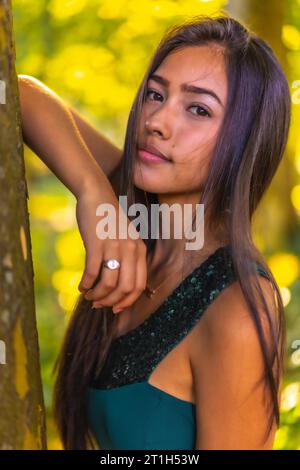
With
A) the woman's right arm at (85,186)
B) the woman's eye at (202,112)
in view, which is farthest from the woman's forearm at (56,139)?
the woman's eye at (202,112)

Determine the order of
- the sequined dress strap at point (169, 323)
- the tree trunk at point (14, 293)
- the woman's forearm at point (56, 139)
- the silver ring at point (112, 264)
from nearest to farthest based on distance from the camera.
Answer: the tree trunk at point (14, 293) → the silver ring at point (112, 264) → the woman's forearm at point (56, 139) → the sequined dress strap at point (169, 323)

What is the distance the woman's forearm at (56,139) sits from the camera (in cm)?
211

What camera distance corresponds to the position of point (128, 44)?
14.7ft

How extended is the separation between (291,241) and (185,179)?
306 centimetres

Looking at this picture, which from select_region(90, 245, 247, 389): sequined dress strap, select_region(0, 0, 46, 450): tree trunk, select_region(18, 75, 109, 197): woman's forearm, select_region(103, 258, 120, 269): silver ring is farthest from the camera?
select_region(90, 245, 247, 389): sequined dress strap

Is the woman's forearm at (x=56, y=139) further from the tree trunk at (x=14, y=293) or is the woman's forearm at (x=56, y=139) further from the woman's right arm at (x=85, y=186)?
the tree trunk at (x=14, y=293)

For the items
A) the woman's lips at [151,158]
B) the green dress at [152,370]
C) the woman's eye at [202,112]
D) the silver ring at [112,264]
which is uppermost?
the woman's eye at [202,112]

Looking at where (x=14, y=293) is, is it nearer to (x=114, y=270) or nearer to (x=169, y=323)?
(x=114, y=270)

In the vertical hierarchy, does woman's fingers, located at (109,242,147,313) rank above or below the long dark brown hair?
below

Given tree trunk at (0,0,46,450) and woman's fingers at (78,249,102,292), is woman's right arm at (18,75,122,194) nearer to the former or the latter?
woman's fingers at (78,249,102,292)

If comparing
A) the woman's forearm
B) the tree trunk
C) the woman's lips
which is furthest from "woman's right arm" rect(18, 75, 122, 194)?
the tree trunk

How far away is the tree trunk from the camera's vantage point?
62.1 inches

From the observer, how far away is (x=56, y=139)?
224 centimetres

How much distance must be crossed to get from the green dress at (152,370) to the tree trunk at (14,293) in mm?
647
